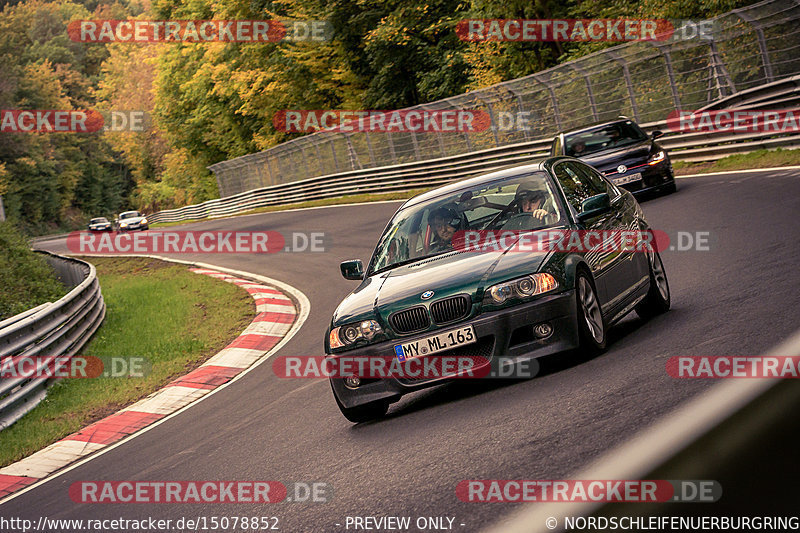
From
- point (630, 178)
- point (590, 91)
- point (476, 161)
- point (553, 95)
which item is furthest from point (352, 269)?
point (476, 161)

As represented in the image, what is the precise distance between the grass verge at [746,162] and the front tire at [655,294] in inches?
379

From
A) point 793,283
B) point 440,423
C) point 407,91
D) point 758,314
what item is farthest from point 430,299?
point 407,91

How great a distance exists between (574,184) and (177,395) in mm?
4839

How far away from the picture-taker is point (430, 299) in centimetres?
614

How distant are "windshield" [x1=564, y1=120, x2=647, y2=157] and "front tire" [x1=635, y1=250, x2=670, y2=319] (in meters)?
9.55

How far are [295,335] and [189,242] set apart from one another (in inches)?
879

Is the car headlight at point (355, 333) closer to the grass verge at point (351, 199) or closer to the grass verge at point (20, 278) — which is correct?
the grass verge at point (20, 278)

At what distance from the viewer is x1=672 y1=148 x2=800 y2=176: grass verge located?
56.0 ft

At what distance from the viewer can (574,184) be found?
7.61 m

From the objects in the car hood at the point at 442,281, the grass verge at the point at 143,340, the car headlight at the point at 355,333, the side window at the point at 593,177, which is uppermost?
the side window at the point at 593,177

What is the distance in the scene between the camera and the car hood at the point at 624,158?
54.9 ft

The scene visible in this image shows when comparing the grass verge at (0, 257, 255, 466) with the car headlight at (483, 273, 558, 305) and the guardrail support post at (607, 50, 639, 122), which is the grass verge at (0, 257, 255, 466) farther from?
the guardrail support post at (607, 50, 639, 122)

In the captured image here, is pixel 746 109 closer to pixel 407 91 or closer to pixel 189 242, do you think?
pixel 189 242

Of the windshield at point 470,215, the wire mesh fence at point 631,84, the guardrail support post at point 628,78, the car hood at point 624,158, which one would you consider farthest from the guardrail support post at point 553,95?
the windshield at point 470,215
